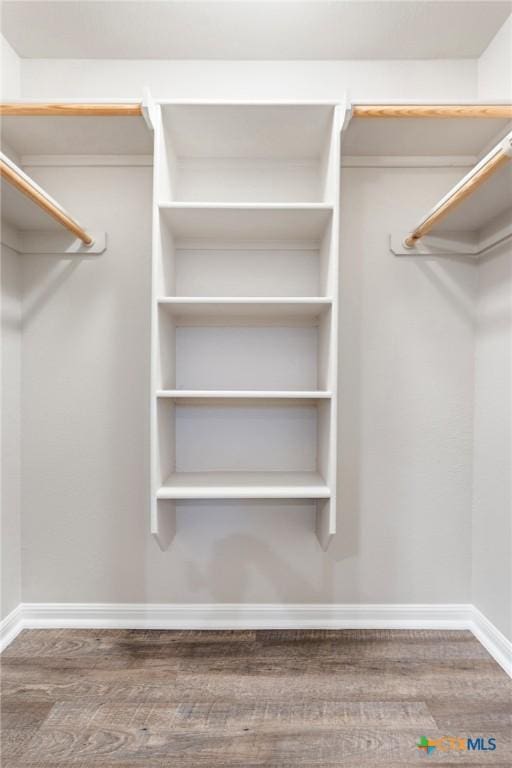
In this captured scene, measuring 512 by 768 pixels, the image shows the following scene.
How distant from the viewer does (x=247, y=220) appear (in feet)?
5.98

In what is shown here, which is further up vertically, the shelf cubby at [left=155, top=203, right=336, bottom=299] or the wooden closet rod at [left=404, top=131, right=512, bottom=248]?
the wooden closet rod at [left=404, top=131, right=512, bottom=248]

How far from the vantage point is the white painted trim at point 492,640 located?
1792 millimetres

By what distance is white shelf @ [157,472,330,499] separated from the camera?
1.73 m

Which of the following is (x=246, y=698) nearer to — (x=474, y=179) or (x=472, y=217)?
(x=474, y=179)

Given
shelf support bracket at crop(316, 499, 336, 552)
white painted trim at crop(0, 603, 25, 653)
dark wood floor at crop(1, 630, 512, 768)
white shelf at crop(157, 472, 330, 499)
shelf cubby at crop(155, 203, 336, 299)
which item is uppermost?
shelf cubby at crop(155, 203, 336, 299)

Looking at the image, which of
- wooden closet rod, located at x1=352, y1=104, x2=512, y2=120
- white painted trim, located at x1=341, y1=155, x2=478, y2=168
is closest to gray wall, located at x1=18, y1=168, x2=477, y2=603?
white painted trim, located at x1=341, y1=155, x2=478, y2=168

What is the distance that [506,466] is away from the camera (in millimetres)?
1856

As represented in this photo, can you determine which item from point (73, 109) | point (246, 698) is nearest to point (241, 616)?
point (246, 698)

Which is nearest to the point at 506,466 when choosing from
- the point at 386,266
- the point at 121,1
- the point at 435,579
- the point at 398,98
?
the point at 435,579

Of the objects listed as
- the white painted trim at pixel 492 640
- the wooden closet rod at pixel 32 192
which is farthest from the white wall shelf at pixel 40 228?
the white painted trim at pixel 492 640

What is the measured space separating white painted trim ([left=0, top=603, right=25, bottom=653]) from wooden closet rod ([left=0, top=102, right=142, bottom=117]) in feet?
6.03

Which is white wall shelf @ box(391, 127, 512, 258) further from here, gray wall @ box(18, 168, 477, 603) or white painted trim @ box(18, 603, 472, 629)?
white painted trim @ box(18, 603, 472, 629)

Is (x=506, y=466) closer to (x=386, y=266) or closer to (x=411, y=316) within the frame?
(x=411, y=316)

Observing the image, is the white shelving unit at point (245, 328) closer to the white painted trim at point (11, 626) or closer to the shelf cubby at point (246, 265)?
the shelf cubby at point (246, 265)
